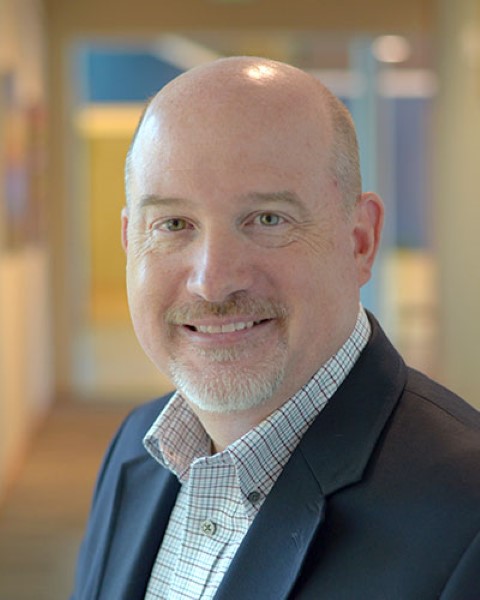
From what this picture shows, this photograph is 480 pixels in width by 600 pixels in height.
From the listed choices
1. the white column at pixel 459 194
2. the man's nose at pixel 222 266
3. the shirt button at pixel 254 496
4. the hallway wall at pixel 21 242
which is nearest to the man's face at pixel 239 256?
the man's nose at pixel 222 266

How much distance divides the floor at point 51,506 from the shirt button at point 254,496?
3.41 metres

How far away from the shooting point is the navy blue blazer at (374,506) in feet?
3.98

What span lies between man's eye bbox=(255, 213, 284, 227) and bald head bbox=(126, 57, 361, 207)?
83mm

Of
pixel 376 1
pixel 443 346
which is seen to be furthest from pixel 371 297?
pixel 376 1

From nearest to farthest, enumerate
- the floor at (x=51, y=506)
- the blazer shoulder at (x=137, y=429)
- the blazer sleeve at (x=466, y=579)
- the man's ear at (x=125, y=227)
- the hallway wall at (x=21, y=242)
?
the blazer sleeve at (x=466, y=579)
the man's ear at (x=125, y=227)
the blazer shoulder at (x=137, y=429)
the floor at (x=51, y=506)
the hallway wall at (x=21, y=242)

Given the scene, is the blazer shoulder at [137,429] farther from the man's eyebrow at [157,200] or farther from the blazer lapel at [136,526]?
the man's eyebrow at [157,200]

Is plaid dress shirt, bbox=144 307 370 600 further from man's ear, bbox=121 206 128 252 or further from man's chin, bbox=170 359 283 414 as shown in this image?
man's ear, bbox=121 206 128 252

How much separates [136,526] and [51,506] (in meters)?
4.75

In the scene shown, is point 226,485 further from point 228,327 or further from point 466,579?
point 466,579

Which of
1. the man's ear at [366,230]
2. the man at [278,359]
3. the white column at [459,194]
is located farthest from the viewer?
the white column at [459,194]

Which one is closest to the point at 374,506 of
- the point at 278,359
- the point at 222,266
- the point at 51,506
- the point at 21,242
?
the point at 278,359

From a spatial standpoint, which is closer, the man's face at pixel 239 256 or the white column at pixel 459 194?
the man's face at pixel 239 256

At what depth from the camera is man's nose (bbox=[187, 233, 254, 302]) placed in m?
1.36

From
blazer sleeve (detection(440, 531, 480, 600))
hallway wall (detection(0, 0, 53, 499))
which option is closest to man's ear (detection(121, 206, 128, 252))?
blazer sleeve (detection(440, 531, 480, 600))
